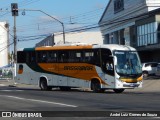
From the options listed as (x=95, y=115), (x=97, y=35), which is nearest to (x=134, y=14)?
(x=97, y=35)

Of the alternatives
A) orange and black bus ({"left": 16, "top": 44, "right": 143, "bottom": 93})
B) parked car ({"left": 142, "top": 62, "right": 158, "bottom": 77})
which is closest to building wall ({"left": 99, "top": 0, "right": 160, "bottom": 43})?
parked car ({"left": 142, "top": 62, "right": 158, "bottom": 77})

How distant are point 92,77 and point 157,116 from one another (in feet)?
57.8

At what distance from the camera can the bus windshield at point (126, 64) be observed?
3200 centimetres

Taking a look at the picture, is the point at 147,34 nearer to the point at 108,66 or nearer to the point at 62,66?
the point at 62,66

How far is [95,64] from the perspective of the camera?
109ft

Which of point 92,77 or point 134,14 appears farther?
point 134,14

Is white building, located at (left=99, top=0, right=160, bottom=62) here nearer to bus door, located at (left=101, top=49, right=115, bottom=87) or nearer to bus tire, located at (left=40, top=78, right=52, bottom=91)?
bus tire, located at (left=40, top=78, right=52, bottom=91)

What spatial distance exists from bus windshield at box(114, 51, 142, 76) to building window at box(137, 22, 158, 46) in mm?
29551

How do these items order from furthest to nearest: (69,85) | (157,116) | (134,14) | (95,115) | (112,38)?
(112,38) < (134,14) < (69,85) < (95,115) < (157,116)

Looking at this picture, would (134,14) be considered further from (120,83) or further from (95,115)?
(95,115)

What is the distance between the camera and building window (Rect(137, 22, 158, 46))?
6186 centimetres

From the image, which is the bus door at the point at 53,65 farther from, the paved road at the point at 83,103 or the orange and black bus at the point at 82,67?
the paved road at the point at 83,103

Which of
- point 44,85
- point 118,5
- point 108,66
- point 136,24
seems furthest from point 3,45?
point 108,66

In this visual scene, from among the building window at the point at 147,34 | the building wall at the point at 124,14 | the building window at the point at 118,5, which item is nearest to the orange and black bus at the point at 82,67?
the building window at the point at 147,34
